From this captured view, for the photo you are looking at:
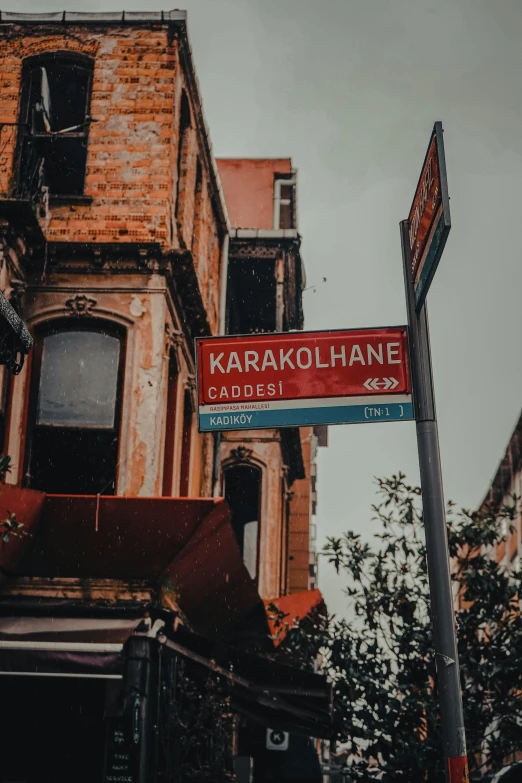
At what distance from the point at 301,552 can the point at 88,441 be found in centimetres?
1922

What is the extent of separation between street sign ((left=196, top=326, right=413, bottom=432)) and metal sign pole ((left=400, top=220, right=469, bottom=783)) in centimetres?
13

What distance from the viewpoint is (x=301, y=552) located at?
31.0 meters

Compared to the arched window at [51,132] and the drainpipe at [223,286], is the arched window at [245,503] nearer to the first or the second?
the drainpipe at [223,286]

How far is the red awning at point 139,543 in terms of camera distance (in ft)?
33.8

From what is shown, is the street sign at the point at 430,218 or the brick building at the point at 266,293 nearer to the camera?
the street sign at the point at 430,218

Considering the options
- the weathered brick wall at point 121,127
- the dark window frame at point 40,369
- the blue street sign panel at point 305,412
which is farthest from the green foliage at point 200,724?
the weathered brick wall at point 121,127

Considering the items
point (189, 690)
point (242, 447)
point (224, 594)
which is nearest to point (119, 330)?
point (224, 594)

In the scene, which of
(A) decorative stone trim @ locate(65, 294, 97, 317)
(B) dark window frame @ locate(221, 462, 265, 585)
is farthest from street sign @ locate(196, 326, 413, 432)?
(B) dark window frame @ locate(221, 462, 265, 585)

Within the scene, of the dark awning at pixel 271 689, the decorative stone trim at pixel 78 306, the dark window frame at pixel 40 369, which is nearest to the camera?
the dark awning at pixel 271 689

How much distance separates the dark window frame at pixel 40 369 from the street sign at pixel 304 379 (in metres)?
5.93

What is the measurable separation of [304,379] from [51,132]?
28.5 ft

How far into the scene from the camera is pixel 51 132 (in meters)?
13.6

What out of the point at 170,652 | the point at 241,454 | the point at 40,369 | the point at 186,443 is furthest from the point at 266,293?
the point at 170,652

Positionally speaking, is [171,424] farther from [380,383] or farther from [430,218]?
[430,218]
